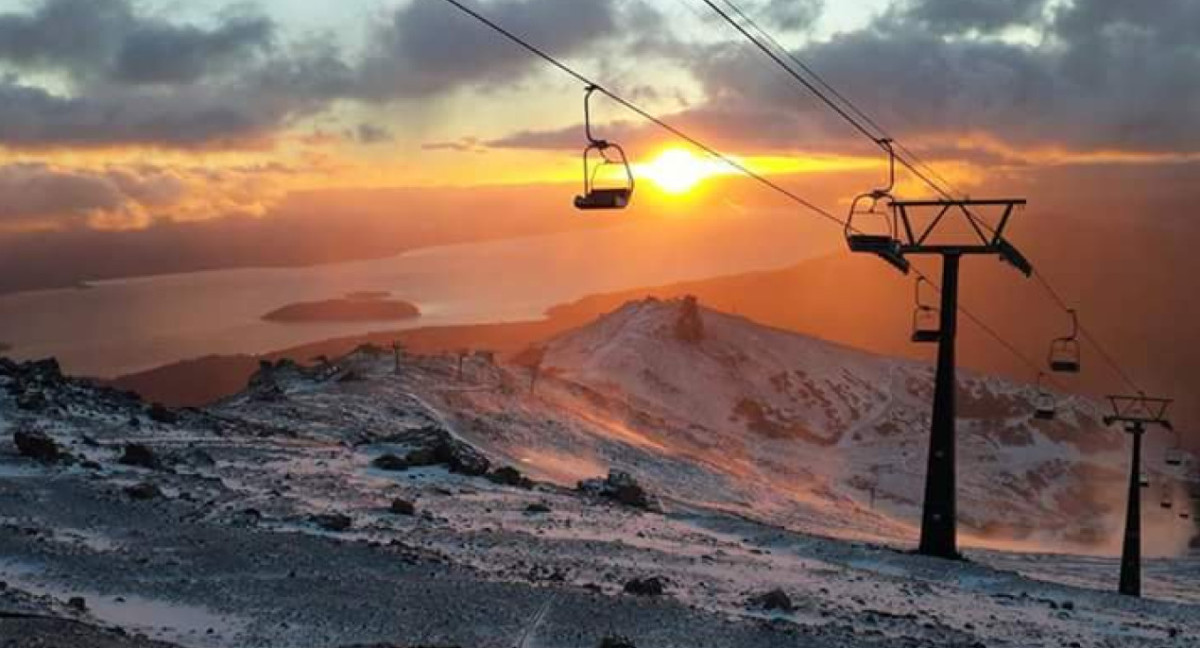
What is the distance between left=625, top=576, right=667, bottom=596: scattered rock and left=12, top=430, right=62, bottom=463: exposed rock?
1366cm

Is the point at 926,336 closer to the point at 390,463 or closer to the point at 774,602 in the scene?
the point at 390,463

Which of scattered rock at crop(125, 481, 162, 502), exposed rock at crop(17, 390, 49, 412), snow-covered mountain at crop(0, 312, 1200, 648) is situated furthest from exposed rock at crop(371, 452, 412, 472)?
exposed rock at crop(17, 390, 49, 412)

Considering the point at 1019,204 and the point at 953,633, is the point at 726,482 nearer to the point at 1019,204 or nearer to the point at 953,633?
the point at 1019,204

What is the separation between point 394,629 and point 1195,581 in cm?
3810

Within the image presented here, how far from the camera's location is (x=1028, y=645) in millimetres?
18188

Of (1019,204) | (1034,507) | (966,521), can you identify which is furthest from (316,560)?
(1034,507)

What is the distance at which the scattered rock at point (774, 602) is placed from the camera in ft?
61.0

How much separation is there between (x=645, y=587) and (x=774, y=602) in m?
1.95

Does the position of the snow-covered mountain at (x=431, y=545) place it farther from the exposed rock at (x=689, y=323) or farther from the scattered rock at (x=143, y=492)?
→ the exposed rock at (x=689, y=323)

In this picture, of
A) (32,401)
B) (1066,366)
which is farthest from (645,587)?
(1066,366)

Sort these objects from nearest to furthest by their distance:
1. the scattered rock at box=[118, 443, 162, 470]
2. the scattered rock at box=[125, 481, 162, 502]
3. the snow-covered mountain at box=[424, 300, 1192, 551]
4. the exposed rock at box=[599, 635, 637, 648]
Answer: the exposed rock at box=[599, 635, 637, 648] < the scattered rock at box=[125, 481, 162, 502] < the scattered rock at box=[118, 443, 162, 470] < the snow-covered mountain at box=[424, 300, 1192, 551]

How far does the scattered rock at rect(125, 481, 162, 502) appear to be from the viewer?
75.4 feet

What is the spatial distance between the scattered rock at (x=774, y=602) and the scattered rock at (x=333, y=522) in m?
7.54

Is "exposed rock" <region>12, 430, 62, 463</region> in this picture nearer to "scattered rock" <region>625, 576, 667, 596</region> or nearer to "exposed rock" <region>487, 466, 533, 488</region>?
"exposed rock" <region>487, 466, 533, 488</region>
